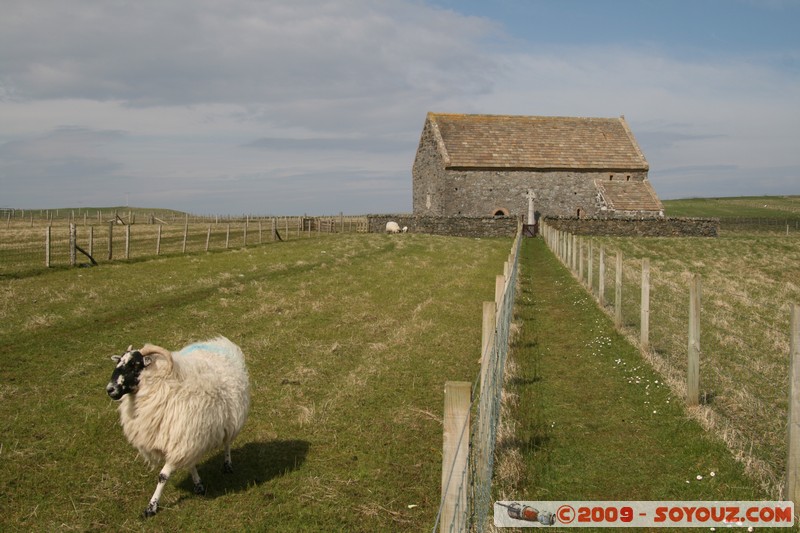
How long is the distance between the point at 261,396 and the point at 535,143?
4110 centimetres

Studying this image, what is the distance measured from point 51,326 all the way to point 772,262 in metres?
29.9

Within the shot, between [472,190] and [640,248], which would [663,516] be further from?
[472,190]

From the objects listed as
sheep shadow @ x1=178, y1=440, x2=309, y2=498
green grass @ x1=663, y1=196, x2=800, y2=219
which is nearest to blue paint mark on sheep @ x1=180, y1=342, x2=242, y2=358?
sheep shadow @ x1=178, y1=440, x2=309, y2=498

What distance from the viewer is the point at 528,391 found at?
9062 millimetres

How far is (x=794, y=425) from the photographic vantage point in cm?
546

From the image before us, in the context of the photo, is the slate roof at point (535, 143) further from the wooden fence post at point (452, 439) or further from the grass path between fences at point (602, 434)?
the wooden fence post at point (452, 439)

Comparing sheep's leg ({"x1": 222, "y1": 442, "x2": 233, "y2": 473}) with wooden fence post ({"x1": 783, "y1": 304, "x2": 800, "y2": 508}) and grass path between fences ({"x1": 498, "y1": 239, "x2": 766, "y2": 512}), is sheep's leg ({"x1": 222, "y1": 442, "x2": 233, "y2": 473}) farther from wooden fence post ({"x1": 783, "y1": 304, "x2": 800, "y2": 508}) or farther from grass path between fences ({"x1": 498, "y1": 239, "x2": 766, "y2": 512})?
wooden fence post ({"x1": 783, "y1": 304, "x2": 800, "y2": 508})

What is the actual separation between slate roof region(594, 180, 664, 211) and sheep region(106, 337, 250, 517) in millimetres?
40680

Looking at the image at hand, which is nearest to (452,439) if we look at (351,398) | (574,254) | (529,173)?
(351,398)

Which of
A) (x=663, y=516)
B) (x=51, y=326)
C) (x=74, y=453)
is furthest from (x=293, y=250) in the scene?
(x=663, y=516)

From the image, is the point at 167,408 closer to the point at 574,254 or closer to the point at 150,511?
the point at 150,511

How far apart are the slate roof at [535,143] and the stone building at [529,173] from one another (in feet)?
0.23

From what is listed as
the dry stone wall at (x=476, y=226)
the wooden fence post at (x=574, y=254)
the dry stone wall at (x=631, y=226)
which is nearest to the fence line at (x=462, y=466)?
the wooden fence post at (x=574, y=254)

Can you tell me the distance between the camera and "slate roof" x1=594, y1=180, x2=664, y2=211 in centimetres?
4341
